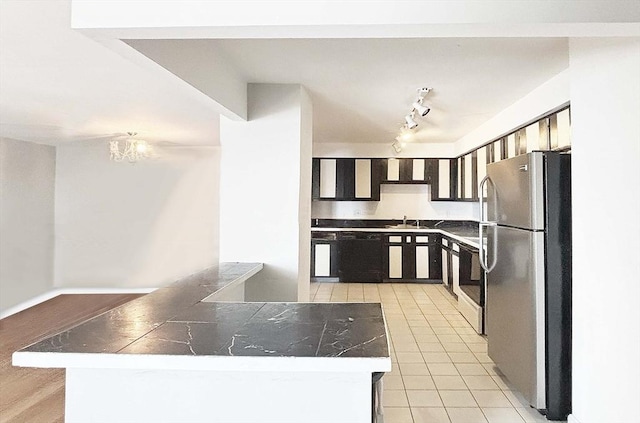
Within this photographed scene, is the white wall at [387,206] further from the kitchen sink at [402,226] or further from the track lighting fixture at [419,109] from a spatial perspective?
the track lighting fixture at [419,109]

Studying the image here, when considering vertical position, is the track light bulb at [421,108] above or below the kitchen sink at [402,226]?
above

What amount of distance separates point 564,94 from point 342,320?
2386mm

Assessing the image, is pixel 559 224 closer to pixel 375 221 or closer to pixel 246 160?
pixel 246 160

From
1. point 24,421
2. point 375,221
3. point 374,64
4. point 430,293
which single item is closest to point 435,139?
point 375,221

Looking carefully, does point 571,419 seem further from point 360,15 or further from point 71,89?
point 71,89

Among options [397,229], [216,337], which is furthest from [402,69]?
[397,229]

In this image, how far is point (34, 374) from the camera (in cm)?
305

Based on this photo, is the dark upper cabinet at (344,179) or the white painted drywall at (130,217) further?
the dark upper cabinet at (344,179)

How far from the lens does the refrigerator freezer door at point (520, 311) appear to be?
247cm

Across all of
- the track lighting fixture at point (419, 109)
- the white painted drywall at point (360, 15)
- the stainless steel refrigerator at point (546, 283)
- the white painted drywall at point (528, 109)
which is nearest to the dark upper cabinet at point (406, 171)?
the white painted drywall at point (528, 109)

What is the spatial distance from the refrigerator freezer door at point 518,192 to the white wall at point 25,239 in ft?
8.28

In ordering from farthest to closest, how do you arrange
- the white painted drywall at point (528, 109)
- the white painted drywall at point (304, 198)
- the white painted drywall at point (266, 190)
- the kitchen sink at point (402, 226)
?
the kitchen sink at point (402, 226)
the white painted drywall at point (304, 198)
the white painted drywall at point (266, 190)
the white painted drywall at point (528, 109)

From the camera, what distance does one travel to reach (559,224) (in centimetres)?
247

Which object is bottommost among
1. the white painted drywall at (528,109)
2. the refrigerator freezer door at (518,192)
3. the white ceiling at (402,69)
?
the refrigerator freezer door at (518,192)
